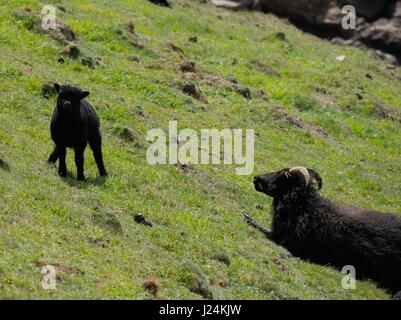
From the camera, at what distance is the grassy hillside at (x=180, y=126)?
526 inches

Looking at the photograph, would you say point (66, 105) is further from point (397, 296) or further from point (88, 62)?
point (88, 62)

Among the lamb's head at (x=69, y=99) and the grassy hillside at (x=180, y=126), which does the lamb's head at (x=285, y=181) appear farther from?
the lamb's head at (x=69, y=99)

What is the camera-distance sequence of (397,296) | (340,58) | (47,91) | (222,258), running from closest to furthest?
1. (222,258)
2. (397,296)
3. (47,91)
4. (340,58)

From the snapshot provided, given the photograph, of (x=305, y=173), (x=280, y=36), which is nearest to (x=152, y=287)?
(x=305, y=173)

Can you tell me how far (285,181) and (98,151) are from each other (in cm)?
451

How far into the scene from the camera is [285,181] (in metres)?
18.9


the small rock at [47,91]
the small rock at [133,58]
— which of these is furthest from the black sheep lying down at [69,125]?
the small rock at [133,58]

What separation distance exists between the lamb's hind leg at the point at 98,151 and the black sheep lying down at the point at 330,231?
3563 millimetres

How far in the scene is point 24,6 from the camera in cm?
2950

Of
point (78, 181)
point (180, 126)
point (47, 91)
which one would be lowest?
point (180, 126)

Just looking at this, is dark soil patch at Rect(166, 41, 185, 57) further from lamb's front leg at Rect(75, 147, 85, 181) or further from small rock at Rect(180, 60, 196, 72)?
lamb's front leg at Rect(75, 147, 85, 181)

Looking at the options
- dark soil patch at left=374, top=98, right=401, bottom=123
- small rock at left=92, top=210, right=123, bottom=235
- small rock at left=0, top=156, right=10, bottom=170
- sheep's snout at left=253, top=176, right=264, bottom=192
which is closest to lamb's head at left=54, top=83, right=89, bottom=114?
small rock at left=0, top=156, right=10, bottom=170
